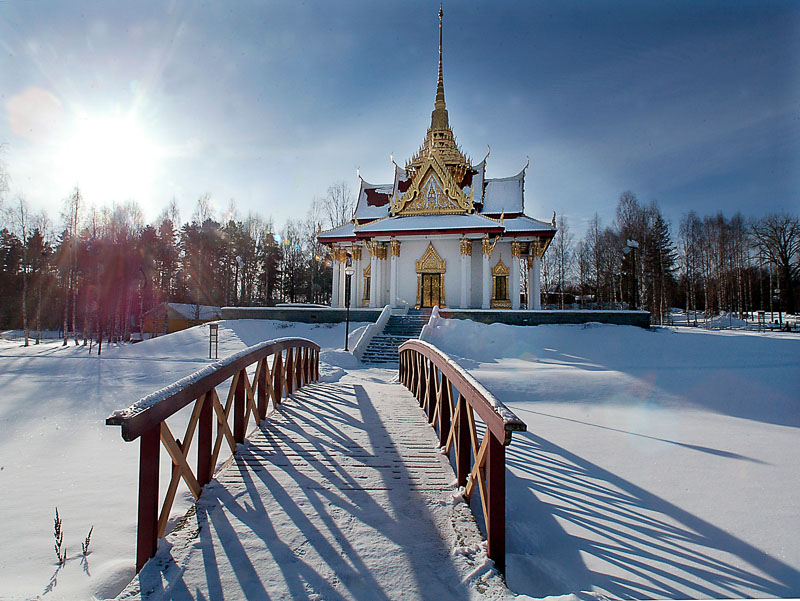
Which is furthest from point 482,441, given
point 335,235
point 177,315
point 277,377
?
point 177,315

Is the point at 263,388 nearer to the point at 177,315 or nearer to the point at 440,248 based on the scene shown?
the point at 440,248

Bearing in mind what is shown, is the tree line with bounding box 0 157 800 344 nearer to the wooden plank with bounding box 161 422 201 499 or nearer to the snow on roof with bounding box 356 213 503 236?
the snow on roof with bounding box 356 213 503 236

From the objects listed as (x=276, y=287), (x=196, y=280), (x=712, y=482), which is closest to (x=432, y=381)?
(x=712, y=482)

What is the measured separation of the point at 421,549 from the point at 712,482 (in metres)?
3.59

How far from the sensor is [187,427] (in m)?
3.82

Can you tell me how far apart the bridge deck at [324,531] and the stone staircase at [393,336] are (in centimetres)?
1005

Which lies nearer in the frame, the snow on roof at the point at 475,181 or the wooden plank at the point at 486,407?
the wooden plank at the point at 486,407

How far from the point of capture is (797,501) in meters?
3.92

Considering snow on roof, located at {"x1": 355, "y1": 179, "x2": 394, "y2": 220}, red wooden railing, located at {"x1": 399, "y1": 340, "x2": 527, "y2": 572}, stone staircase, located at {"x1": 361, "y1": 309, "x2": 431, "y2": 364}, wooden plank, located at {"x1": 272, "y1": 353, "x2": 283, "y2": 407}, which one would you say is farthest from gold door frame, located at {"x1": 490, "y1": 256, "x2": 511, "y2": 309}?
red wooden railing, located at {"x1": 399, "y1": 340, "x2": 527, "y2": 572}

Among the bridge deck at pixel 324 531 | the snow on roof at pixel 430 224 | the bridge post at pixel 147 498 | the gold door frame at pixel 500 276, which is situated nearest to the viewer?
the bridge deck at pixel 324 531

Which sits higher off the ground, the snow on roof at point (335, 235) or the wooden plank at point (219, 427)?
the snow on roof at point (335, 235)

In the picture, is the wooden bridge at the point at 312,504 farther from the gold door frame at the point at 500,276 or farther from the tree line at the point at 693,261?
the tree line at the point at 693,261

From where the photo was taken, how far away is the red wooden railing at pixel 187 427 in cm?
235


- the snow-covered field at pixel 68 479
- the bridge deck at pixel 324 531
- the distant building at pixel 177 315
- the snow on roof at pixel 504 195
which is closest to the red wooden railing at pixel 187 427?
the bridge deck at pixel 324 531
